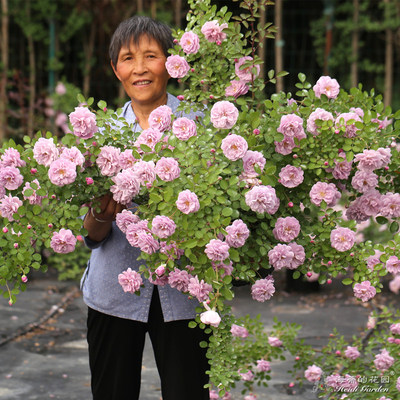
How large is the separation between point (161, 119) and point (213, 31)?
13.7 inches

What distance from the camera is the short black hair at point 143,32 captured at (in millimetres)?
2742

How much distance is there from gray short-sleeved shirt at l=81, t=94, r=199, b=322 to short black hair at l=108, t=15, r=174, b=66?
0.74 ft

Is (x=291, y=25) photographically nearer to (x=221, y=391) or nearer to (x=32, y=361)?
(x=32, y=361)

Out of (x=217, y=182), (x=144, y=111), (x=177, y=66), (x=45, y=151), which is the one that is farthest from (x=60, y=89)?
(x=217, y=182)

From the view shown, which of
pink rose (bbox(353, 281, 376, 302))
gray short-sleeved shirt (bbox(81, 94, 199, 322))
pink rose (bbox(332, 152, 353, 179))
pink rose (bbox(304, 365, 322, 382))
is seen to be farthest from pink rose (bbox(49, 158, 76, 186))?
pink rose (bbox(304, 365, 322, 382))

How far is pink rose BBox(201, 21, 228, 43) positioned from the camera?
2.55 meters

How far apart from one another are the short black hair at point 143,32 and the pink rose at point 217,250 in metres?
0.83

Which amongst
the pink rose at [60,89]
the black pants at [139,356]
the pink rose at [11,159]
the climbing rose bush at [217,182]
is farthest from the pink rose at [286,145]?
the pink rose at [60,89]

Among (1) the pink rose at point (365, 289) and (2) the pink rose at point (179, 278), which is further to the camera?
(1) the pink rose at point (365, 289)

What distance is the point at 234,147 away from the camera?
236 cm

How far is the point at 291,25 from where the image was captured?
988 centimetres

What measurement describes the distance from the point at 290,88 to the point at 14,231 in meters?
7.69

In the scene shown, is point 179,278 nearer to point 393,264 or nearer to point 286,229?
point 286,229

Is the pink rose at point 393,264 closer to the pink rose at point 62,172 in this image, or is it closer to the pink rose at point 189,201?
the pink rose at point 189,201
